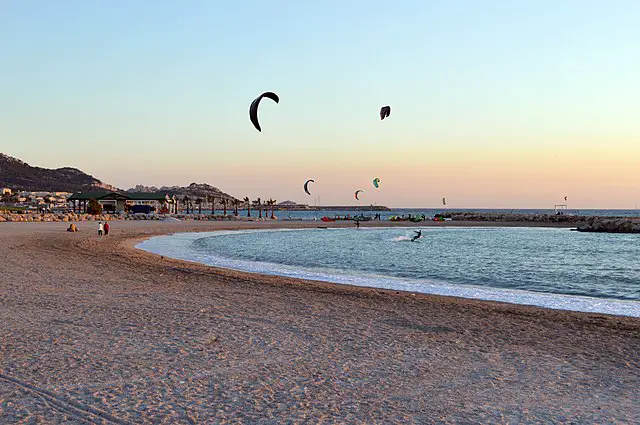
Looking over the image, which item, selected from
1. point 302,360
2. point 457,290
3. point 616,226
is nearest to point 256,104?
point 457,290

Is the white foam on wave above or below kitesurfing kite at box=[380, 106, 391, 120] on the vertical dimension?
below

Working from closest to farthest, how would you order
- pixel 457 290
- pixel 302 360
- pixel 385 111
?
1. pixel 302 360
2. pixel 457 290
3. pixel 385 111

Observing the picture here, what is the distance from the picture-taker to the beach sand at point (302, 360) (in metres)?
4.81

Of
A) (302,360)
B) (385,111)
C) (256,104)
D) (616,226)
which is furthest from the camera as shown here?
(616,226)

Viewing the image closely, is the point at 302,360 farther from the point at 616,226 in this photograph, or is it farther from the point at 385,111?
the point at 616,226

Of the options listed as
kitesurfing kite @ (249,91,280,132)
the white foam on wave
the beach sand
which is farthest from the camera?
kitesurfing kite @ (249,91,280,132)

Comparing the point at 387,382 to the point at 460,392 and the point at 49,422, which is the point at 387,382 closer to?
the point at 460,392

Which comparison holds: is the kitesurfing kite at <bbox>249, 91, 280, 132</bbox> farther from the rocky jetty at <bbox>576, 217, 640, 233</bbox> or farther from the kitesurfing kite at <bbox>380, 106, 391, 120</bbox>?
the rocky jetty at <bbox>576, 217, 640, 233</bbox>

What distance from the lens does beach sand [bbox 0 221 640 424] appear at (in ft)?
15.8

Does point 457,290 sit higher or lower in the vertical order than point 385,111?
lower

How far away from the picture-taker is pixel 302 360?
21.4ft

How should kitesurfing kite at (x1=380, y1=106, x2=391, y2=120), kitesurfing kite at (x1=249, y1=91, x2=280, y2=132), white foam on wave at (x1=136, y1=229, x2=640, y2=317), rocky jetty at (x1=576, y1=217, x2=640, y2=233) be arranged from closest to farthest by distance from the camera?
1. white foam on wave at (x1=136, y1=229, x2=640, y2=317)
2. kitesurfing kite at (x1=249, y1=91, x2=280, y2=132)
3. kitesurfing kite at (x1=380, y1=106, x2=391, y2=120)
4. rocky jetty at (x1=576, y1=217, x2=640, y2=233)

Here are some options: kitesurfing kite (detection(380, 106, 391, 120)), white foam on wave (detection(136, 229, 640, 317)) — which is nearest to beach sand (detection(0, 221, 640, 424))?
white foam on wave (detection(136, 229, 640, 317))

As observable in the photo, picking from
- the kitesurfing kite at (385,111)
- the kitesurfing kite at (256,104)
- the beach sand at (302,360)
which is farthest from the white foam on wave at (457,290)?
the kitesurfing kite at (385,111)
